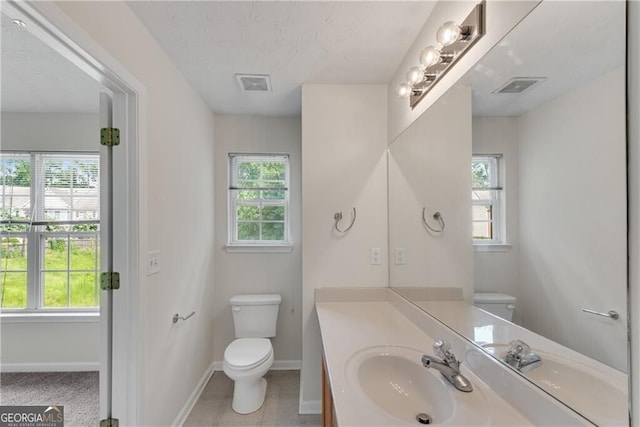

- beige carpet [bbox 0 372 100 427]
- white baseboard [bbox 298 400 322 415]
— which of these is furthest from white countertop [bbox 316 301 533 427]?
beige carpet [bbox 0 372 100 427]

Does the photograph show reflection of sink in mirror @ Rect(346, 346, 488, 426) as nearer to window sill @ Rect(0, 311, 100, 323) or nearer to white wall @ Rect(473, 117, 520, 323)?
white wall @ Rect(473, 117, 520, 323)

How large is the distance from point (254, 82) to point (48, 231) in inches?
96.2

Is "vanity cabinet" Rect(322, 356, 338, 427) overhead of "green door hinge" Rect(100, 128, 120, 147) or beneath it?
beneath

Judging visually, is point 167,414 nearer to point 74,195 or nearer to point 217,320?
point 217,320

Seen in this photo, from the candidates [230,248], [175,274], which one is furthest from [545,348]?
[230,248]

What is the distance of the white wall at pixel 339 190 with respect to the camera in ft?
6.87

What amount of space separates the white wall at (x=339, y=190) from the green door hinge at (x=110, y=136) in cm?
112

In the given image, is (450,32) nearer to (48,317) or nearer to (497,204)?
(497,204)

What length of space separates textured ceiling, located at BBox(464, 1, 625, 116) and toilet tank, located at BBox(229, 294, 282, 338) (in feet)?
7.31

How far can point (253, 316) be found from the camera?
100 inches

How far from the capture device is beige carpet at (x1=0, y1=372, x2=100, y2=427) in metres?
2.09

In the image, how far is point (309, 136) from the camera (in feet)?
6.91

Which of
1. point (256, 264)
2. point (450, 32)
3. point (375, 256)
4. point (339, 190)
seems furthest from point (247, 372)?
point (450, 32)

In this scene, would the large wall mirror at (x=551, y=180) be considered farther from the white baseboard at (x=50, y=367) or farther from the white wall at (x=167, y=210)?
the white baseboard at (x=50, y=367)
